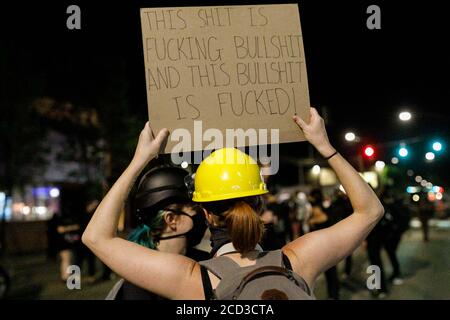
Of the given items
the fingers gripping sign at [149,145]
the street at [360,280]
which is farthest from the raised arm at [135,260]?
the street at [360,280]

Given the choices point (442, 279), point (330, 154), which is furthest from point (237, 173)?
point (442, 279)

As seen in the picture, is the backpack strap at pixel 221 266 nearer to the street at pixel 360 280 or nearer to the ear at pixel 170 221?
the ear at pixel 170 221

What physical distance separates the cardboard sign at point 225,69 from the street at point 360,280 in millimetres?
7236

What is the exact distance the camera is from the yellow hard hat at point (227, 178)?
2088mm

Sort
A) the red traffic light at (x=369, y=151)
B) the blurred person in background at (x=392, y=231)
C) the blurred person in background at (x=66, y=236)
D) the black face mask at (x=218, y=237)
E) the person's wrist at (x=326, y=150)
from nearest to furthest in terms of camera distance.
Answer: the black face mask at (x=218, y=237) → the person's wrist at (x=326, y=150) → the blurred person in background at (x=392, y=231) → the blurred person in background at (x=66, y=236) → the red traffic light at (x=369, y=151)

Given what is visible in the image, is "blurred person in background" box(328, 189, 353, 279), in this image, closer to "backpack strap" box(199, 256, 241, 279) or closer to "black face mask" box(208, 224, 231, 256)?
"black face mask" box(208, 224, 231, 256)

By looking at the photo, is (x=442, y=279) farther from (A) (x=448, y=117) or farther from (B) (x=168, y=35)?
(B) (x=168, y=35)

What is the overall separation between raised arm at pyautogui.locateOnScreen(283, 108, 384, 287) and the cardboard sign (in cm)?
32

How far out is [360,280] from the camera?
35.5 ft

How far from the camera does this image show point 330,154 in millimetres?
2182

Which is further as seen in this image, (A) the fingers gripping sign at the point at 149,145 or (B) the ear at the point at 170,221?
(B) the ear at the point at 170,221

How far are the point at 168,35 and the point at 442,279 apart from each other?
9665 millimetres

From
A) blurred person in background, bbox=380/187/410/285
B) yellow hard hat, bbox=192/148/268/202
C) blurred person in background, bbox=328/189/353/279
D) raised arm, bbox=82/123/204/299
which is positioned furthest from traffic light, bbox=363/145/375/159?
raised arm, bbox=82/123/204/299
